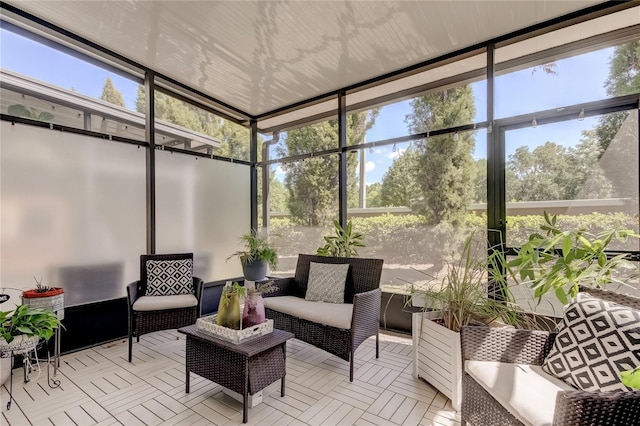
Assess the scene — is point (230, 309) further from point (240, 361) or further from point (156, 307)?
point (156, 307)

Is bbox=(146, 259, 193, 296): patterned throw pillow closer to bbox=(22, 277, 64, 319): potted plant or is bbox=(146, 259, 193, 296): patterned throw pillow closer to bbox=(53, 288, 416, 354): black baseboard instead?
bbox=(53, 288, 416, 354): black baseboard

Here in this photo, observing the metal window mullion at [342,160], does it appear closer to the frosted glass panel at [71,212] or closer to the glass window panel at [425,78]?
the glass window panel at [425,78]

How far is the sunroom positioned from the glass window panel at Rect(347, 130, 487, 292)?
0.06 ft

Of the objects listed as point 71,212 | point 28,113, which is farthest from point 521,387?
point 28,113

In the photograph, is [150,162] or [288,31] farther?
[150,162]

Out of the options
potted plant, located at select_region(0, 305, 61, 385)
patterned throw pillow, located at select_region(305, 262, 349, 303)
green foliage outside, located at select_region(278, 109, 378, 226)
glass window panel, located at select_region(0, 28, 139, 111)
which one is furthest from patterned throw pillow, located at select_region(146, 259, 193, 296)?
glass window panel, located at select_region(0, 28, 139, 111)

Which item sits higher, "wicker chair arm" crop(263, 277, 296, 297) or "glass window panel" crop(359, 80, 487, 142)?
"glass window panel" crop(359, 80, 487, 142)

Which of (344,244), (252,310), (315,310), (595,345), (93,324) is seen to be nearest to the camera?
(595,345)

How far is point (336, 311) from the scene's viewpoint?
2748mm

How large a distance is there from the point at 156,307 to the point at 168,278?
459 millimetres

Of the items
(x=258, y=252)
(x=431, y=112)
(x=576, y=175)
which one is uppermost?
(x=431, y=112)

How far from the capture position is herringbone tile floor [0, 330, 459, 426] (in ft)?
6.67

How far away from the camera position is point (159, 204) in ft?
12.5

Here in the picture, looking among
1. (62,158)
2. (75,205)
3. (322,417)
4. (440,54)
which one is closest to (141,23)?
(62,158)
